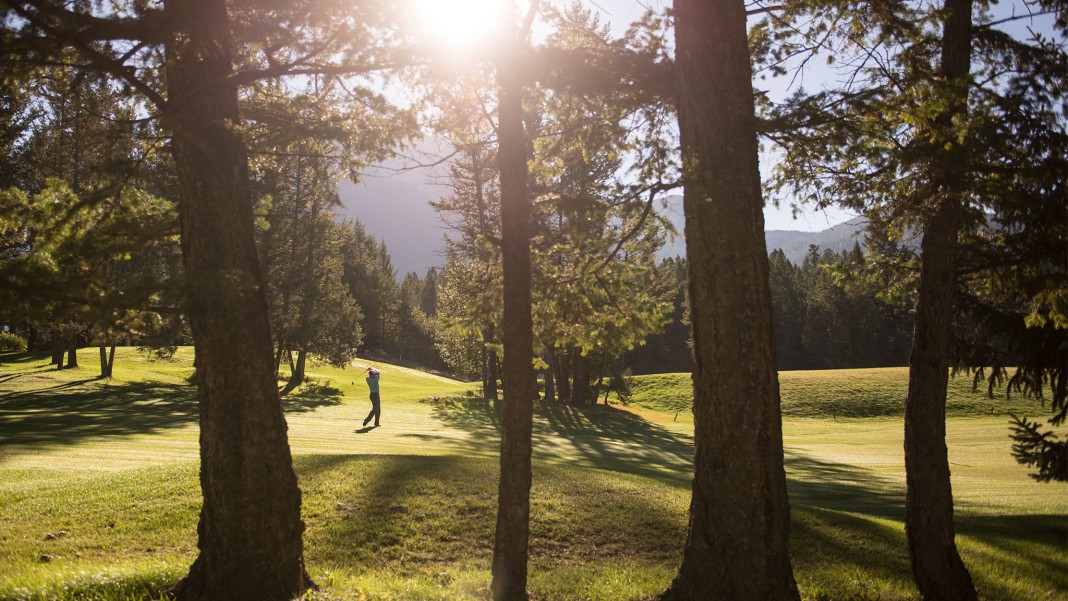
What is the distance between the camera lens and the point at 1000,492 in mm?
15812

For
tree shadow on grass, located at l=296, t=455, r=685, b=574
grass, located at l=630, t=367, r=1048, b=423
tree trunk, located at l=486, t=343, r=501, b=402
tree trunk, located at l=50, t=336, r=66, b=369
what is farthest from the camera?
grass, located at l=630, t=367, r=1048, b=423

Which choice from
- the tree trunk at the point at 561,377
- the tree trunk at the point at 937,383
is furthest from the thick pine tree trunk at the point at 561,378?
the tree trunk at the point at 937,383

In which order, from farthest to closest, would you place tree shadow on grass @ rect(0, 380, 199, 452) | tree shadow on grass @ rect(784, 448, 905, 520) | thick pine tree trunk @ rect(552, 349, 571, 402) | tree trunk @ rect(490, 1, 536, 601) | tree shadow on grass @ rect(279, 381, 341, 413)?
thick pine tree trunk @ rect(552, 349, 571, 402), tree shadow on grass @ rect(279, 381, 341, 413), tree shadow on grass @ rect(0, 380, 199, 452), tree shadow on grass @ rect(784, 448, 905, 520), tree trunk @ rect(490, 1, 536, 601)

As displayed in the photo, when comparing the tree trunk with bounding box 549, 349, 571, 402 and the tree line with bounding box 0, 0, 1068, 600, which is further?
the tree trunk with bounding box 549, 349, 571, 402

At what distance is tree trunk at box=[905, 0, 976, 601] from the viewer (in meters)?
7.57

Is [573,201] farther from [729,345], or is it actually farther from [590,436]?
[590,436]

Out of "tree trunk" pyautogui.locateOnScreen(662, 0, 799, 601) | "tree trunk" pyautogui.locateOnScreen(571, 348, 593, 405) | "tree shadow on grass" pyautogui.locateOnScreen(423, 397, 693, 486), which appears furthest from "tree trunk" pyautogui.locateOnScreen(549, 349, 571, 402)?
"tree trunk" pyautogui.locateOnScreen(662, 0, 799, 601)

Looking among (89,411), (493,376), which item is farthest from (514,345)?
(493,376)

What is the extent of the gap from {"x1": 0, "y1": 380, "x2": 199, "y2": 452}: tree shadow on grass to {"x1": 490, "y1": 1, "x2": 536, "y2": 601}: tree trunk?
13.7 m

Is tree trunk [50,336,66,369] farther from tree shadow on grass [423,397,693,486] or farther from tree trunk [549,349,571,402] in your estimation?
tree trunk [549,349,571,402]

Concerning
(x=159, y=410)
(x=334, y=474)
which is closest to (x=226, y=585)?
(x=334, y=474)

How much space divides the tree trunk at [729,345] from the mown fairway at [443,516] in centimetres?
174

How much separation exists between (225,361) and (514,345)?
8.35 ft

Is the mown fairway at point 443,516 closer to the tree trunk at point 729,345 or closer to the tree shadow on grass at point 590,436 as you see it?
the tree shadow on grass at point 590,436
